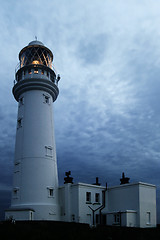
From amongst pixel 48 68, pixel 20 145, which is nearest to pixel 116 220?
pixel 20 145

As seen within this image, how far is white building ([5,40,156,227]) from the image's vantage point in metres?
23.9

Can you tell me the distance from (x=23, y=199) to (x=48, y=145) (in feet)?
18.4

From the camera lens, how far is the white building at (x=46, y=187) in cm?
2392

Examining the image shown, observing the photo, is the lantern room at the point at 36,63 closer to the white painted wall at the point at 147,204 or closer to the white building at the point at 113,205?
the white building at the point at 113,205

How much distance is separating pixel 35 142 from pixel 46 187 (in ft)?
14.6

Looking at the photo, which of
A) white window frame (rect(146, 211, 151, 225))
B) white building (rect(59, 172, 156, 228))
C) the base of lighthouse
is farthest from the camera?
white window frame (rect(146, 211, 151, 225))

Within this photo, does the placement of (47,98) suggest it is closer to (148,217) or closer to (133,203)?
(133,203)

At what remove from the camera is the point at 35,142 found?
25.1 meters

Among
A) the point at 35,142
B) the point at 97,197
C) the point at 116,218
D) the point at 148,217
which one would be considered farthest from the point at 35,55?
the point at 148,217

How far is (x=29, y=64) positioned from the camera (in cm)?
2700

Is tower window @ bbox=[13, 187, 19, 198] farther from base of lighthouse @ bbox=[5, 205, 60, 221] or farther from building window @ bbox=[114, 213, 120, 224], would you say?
building window @ bbox=[114, 213, 120, 224]

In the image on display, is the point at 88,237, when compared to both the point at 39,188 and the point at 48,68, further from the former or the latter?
the point at 48,68

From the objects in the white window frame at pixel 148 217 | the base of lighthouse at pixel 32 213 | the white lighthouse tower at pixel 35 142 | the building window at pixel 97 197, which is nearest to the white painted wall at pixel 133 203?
the white window frame at pixel 148 217

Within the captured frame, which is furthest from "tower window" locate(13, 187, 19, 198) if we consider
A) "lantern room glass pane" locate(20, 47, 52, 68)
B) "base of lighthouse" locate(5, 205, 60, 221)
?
"lantern room glass pane" locate(20, 47, 52, 68)
